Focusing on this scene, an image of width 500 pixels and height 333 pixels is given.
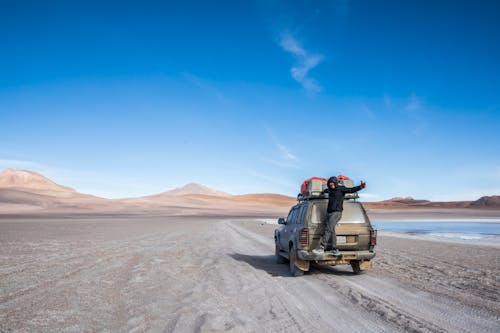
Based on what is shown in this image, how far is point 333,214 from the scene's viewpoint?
28.0 ft

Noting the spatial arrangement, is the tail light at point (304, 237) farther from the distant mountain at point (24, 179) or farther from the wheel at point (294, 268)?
the distant mountain at point (24, 179)

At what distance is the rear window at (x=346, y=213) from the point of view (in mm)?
8961

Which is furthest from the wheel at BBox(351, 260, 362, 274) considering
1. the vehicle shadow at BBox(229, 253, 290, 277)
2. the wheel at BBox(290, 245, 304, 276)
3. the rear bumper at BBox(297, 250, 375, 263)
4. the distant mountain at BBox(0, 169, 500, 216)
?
the distant mountain at BBox(0, 169, 500, 216)

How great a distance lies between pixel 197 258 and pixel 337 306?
7.08 meters

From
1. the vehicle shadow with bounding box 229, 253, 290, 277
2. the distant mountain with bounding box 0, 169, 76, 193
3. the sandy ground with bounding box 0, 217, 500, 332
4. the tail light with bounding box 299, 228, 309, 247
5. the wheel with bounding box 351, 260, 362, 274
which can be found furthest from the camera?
the distant mountain with bounding box 0, 169, 76, 193

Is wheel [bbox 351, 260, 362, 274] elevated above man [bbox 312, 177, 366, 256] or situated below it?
below

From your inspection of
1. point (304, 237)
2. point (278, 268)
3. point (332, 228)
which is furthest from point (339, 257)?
point (278, 268)

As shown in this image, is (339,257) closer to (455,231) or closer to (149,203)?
(455,231)

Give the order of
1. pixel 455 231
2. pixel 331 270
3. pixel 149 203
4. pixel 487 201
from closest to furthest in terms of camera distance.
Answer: pixel 331 270
pixel 455 231
pixel 149 203
pixel 487 201

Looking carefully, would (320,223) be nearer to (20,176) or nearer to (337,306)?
(337,306)

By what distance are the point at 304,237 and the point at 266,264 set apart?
10.1ft

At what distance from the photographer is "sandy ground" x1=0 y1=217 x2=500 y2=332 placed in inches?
199

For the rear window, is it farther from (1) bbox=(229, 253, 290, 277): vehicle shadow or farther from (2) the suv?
(1) bbox=(229, 253, 290, 277): vehicle shadow

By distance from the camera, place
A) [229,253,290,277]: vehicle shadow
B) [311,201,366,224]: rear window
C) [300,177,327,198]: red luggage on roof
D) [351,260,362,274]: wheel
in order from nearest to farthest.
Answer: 1. [311,201,366,224]: rear window
2. [351,260,362,274]: wheel
3. [229,253,290,277]: vehicle shadow
4. [300,177,327,198]: red luggage on roof
